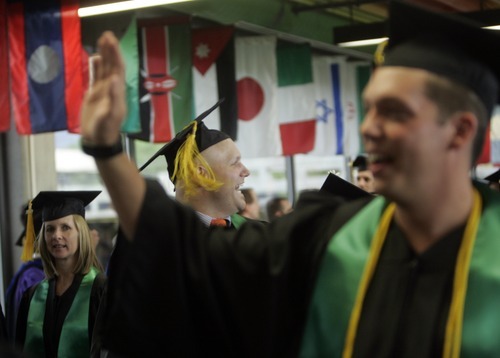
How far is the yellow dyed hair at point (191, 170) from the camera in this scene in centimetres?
443

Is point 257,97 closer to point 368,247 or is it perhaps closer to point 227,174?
point 227,174

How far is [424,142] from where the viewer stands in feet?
6.27

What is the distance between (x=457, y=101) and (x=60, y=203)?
4.14 m

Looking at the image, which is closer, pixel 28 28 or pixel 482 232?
pixel 482 232

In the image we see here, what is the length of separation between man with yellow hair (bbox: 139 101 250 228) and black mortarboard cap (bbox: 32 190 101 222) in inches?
53.6

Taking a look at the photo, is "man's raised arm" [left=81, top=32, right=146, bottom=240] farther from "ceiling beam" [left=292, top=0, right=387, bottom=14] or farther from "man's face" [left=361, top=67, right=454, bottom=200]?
"ceiling beam" [left=292, top=0, right=387, bottom=14]

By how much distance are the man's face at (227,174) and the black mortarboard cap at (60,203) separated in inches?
58.8

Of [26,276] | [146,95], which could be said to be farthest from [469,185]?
[146,95]

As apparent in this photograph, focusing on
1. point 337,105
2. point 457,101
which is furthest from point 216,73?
point 457,101

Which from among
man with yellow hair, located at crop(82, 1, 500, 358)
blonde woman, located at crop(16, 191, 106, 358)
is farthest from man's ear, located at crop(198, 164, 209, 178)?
man with yellow hair, located at crop(82, 1, 500, 358)

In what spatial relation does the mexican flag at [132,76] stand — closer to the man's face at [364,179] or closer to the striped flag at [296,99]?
the man's face at [364,179]

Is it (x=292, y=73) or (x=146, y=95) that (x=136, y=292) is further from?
(x=292, y=73)

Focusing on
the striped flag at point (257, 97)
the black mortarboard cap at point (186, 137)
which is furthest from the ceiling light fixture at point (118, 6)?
the black mortarboard cap at point (186, 137)

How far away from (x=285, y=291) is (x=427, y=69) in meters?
0.57
